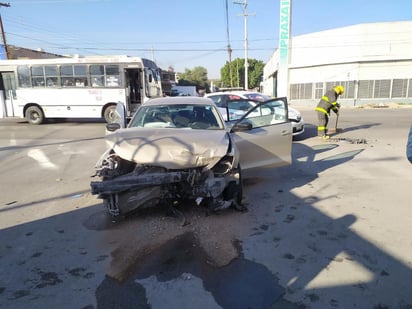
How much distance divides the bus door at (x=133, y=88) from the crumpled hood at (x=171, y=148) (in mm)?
11514

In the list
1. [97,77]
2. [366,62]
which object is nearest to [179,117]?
[97,77]

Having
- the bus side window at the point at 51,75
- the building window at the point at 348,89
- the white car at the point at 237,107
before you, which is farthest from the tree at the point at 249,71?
the white car at the point at 237,107

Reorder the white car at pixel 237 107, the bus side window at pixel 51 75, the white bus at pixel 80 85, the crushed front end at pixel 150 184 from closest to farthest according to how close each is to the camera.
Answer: the crushed front end at pixel 150 184, the white car at pixel 237 107, the white bus at pixel 80 85, the bus side window at pixel 51 75

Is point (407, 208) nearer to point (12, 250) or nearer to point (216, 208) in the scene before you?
point (216, 208)

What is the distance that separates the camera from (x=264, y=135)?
235 inches

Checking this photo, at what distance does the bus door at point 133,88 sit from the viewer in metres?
15.6

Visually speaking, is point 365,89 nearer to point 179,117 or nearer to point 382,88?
point 382,88

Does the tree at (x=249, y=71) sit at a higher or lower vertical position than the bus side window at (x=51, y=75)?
higher

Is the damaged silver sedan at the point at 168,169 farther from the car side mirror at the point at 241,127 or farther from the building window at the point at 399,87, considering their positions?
the building window at the point at 399,87

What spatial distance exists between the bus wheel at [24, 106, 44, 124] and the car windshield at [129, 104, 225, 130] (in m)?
12.5

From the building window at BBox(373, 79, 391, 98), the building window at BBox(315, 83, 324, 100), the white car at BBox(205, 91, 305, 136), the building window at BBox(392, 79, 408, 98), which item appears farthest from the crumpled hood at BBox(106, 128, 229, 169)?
the building window at BBox(392, 79, 408, 98)

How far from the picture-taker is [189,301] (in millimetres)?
2832

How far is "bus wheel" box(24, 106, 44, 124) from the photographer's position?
16.3 metres

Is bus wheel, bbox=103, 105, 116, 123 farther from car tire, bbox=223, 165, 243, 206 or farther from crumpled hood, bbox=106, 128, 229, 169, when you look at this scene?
car tire, bbox=223, 165, 243, 206
